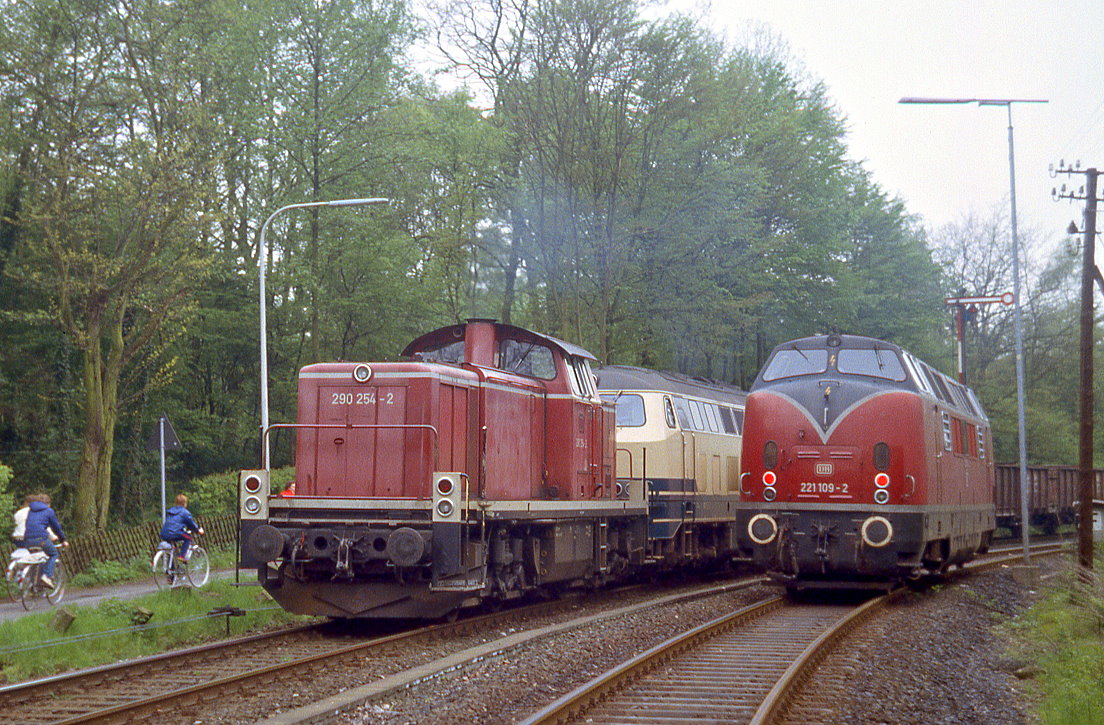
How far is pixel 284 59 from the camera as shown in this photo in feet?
91.7

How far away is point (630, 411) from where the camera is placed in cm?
1856

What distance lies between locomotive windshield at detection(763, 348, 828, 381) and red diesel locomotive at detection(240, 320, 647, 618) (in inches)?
129

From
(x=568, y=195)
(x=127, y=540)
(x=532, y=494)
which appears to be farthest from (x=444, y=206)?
(x=532, y=494)

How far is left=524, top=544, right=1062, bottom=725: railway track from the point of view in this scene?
312 inches

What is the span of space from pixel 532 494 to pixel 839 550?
13.7 feet

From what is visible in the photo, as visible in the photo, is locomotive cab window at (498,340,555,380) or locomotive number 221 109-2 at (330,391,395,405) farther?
locomotive cab window at (498,340,555,380)

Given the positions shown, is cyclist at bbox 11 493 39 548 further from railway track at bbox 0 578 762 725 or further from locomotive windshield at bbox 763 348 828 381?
locomotive windshield at bbox 763 348 828 381

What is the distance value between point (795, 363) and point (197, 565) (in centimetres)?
913

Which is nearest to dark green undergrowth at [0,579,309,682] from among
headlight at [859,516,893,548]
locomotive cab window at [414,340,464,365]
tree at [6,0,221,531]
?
locomotive cab window at [414,340,464,365]

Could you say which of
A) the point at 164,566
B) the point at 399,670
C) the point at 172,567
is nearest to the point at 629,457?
the point at 172,567

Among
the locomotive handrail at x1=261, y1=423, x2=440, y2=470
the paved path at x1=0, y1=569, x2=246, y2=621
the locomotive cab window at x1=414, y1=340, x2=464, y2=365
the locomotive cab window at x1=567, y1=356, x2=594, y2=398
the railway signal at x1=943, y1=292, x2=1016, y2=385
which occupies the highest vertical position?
the railway signal at x1=943, y1=292, x2=1016, y2=385

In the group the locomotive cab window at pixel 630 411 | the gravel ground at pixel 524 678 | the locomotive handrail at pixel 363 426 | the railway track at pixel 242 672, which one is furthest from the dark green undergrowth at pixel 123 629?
the locomotive cab window at pixel 630 411

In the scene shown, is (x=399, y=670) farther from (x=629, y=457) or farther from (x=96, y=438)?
(x=96, y=438)

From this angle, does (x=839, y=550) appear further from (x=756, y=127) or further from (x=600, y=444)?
(x=756, y=127)
